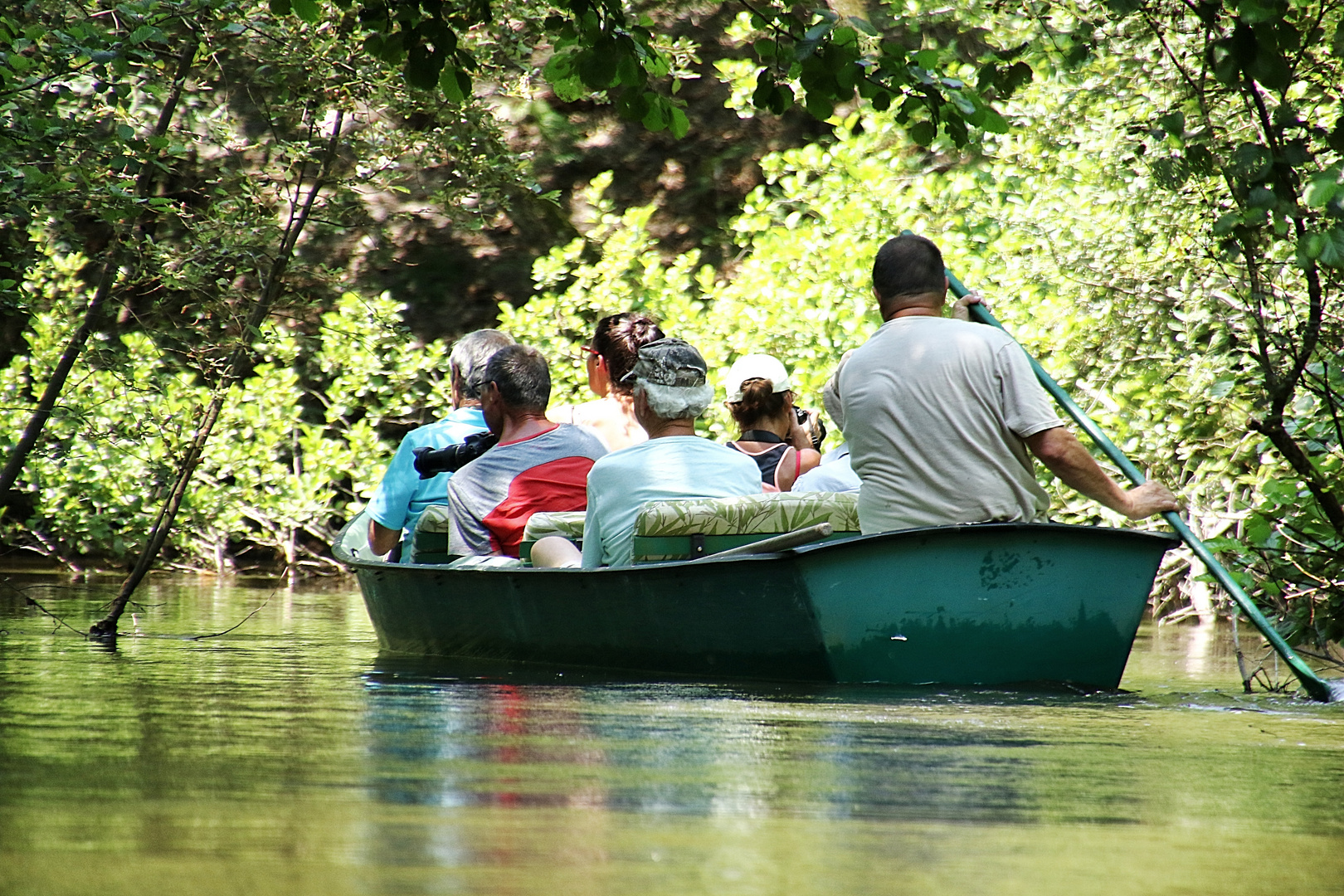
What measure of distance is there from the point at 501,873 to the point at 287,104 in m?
6.23

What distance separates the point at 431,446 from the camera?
7.02 metres

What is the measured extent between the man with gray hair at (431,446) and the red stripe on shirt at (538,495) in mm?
467

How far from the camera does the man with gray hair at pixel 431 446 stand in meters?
7.03

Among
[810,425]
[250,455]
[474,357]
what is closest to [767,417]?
[810,425]

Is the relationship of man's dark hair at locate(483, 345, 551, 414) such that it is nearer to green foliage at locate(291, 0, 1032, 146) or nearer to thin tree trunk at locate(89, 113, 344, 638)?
green foliage at locate(291, 0, 1032, 146)

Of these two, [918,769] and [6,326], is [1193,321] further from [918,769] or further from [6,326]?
[6,326]

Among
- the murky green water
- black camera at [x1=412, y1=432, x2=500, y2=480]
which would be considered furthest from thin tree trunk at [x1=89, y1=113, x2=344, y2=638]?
the murky green water

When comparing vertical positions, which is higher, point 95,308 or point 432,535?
point 95,308

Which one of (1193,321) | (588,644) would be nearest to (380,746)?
(588,644)

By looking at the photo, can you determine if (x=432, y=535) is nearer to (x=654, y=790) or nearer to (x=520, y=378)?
(x=520, y=378)

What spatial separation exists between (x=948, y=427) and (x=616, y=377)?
2512mm

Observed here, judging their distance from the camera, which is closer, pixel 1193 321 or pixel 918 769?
pixel 918 769

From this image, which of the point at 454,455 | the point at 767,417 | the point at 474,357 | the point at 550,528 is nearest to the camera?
the point at 550,528

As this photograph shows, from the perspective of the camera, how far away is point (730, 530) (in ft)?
18.0
